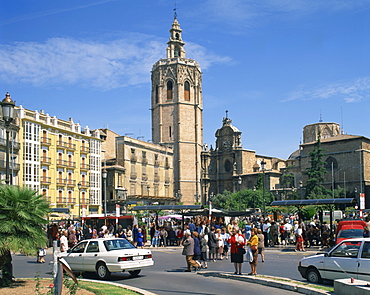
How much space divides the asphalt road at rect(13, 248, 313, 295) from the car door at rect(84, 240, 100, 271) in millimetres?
568

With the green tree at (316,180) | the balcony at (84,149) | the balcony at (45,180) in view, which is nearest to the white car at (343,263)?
the balcony at (45,180)

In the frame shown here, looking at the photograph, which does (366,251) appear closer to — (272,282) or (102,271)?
(272,282)

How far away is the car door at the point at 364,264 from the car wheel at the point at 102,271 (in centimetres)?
739

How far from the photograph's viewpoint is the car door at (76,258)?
15.8 m

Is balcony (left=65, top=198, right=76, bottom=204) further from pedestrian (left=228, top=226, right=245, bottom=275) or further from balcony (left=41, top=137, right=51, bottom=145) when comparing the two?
pedestrian (left=228, top=226, right=245, bottom=275)

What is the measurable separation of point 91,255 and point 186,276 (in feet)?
10.3

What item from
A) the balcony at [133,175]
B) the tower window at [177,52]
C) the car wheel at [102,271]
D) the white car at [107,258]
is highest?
the tower window at [177,52]

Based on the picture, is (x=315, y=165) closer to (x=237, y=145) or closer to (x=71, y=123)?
(x=237, y=145)

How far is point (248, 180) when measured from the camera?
303 ft

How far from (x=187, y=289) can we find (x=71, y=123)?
48.6 m

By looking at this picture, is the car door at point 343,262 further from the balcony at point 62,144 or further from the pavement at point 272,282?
the balcony at point 62,144

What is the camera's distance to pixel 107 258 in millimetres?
15109

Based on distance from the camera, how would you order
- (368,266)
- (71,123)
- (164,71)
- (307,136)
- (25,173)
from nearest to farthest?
1. (368,266)
2. (25,173)
3. (71,123)
4. (164,71)
5. (307,136)

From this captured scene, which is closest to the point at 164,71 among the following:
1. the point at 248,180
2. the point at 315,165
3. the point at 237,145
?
the point at 237,145
